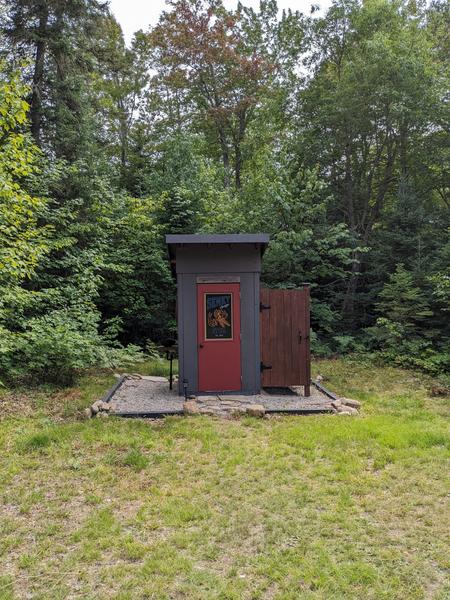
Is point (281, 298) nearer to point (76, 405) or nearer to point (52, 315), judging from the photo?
point (76, 405)

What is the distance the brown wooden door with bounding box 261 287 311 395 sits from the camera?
23.0ft

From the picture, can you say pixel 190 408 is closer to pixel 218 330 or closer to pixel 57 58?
pixel 218 330

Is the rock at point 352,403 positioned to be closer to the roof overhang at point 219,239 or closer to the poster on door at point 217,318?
the poster on door at point 217,318

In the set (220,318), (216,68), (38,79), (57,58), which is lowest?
(220,318)

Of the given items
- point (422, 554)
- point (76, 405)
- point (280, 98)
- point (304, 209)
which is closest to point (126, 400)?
point (76, 405)

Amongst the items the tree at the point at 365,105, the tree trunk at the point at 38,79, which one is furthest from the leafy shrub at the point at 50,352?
the tree at the point at 365,105

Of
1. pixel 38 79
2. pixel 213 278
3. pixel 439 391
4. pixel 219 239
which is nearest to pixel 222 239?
pixel 219 239

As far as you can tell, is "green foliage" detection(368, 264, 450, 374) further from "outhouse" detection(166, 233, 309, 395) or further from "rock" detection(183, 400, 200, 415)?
"rock" detection(183, 400, 200, 415)

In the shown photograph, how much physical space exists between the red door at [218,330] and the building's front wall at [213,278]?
0.08 meters

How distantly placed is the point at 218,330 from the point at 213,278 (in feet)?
2.73

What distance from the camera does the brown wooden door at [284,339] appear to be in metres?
7.01

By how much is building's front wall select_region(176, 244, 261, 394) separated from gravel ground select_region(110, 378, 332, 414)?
1.13 feet

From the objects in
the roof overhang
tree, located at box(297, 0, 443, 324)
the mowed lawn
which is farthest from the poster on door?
tree, located at box(297, 0, 443, 324)

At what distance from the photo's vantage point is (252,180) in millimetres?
12961
